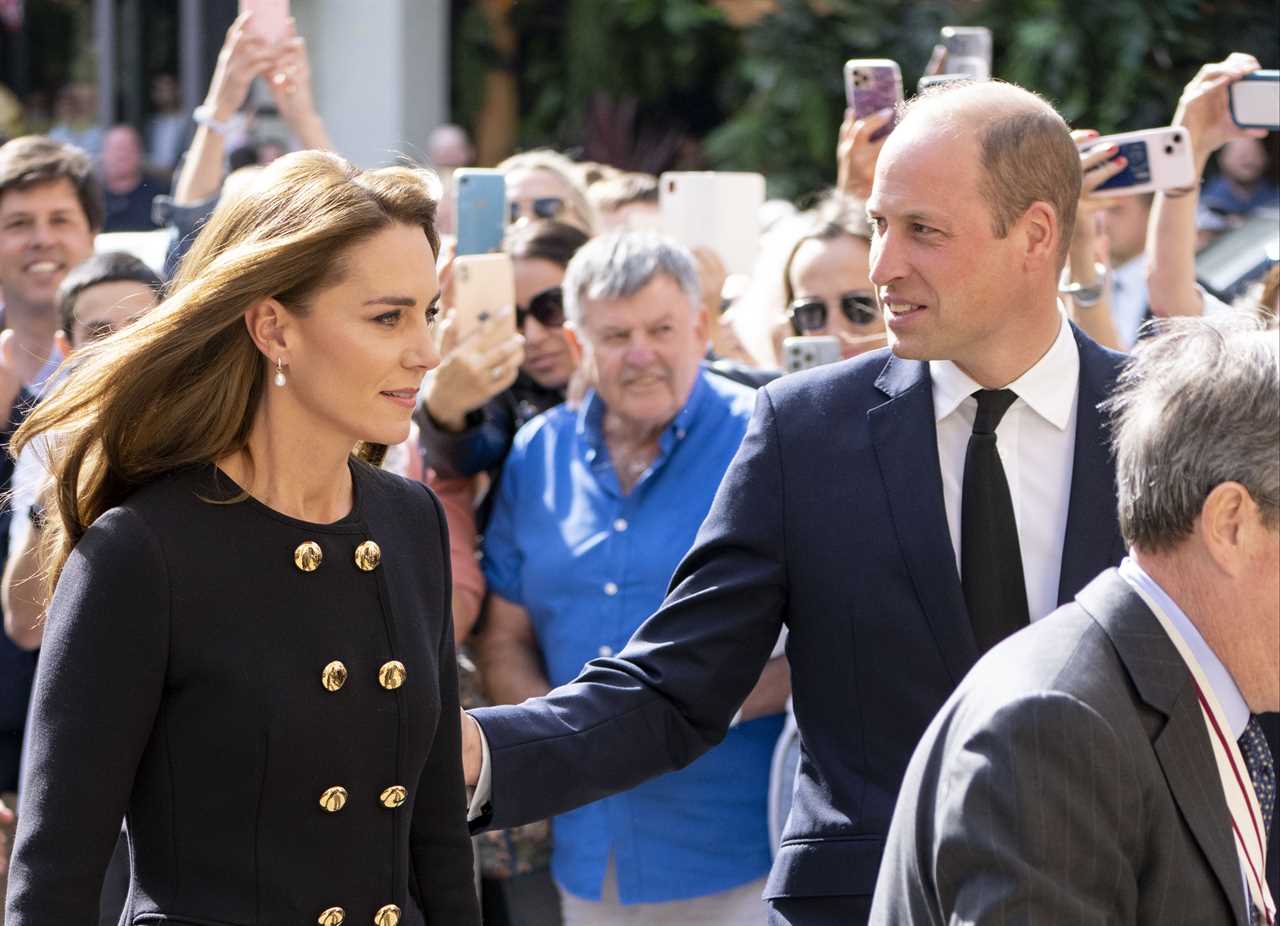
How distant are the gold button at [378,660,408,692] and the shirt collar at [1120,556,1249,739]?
1.00 metres

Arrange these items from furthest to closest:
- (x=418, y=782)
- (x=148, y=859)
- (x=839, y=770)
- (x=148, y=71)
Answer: (x=148, y=71), (x=839, y=770), (x=418, y=782), (x=148, y=859)

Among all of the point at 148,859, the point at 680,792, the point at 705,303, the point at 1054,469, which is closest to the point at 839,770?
the point at 1054,469

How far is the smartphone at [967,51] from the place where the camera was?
4.63 metres

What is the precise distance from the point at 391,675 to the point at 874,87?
2.66 meters

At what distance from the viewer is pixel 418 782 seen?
8.59ft

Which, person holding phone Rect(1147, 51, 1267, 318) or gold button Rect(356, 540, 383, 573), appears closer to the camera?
gold button Rect(356, 540, 383, 573)

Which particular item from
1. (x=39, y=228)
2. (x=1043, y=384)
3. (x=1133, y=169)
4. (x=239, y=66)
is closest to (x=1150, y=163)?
(x=1133, y=169)

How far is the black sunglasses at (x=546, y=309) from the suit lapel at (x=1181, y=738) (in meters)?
3.30

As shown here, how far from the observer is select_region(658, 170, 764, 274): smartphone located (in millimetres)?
5352

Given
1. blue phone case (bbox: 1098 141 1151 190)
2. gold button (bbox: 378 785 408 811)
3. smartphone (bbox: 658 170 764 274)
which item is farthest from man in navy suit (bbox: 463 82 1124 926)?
smartphone (bbox: 658 170 764 274)

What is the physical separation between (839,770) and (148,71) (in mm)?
13437

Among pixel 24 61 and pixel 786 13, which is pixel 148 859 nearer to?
pixel 786 13

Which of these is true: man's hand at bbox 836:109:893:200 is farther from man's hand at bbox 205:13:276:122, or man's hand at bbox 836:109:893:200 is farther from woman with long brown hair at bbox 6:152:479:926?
woman with long brown hair at bbox 6:152:479:926

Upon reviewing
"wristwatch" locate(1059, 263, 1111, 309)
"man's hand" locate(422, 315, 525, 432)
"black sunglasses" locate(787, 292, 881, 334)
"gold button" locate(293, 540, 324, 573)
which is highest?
"wristwatch" locate(1059, 263, 1111, 309)
